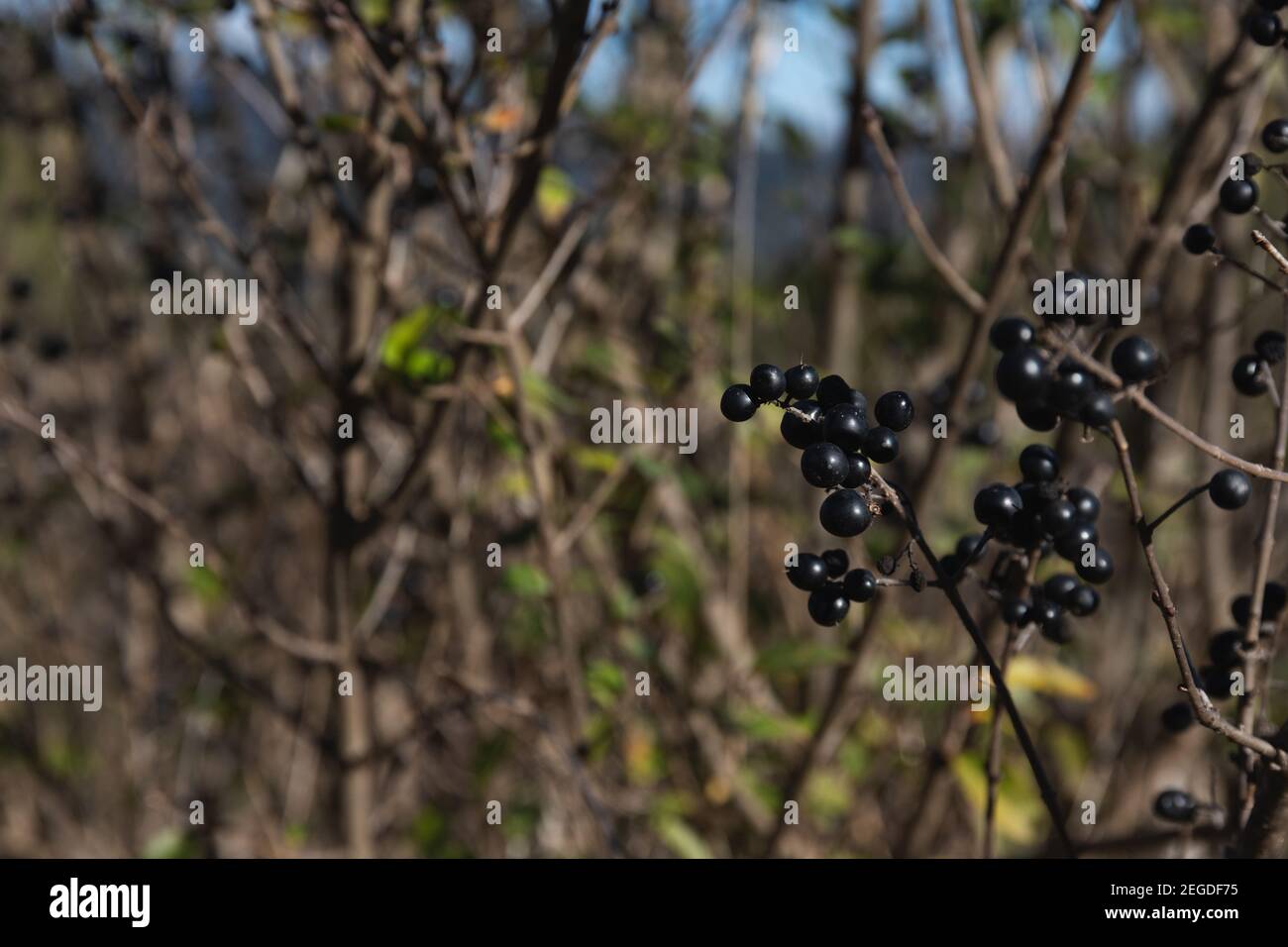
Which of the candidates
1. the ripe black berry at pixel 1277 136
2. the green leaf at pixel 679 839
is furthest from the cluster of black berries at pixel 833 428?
the green leaf at pixel 679 839

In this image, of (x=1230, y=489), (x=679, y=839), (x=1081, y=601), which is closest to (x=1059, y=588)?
(x=1081, y=601)

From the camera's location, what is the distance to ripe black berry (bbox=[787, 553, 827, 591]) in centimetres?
142

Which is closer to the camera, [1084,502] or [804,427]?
[804,427]

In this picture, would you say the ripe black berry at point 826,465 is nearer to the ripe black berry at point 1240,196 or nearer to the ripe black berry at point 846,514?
the ripe black berry at point 846,514

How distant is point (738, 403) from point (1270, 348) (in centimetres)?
91

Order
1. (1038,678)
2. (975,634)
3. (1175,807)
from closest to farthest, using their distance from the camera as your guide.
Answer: (975,634) < (1175,807) < (1038,678)

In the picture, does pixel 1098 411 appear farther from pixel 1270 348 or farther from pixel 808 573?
pixel 1270 348

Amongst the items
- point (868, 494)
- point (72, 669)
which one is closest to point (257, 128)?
point (72, 669)

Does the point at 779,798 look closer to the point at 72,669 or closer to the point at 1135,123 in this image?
the point at 72,669

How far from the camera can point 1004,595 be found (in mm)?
1619

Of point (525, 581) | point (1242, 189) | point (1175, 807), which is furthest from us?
point (525, 581)

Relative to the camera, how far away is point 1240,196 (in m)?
1.64

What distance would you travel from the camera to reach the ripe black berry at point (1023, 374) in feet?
4.23

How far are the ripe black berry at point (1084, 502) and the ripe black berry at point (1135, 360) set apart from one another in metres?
0.20
